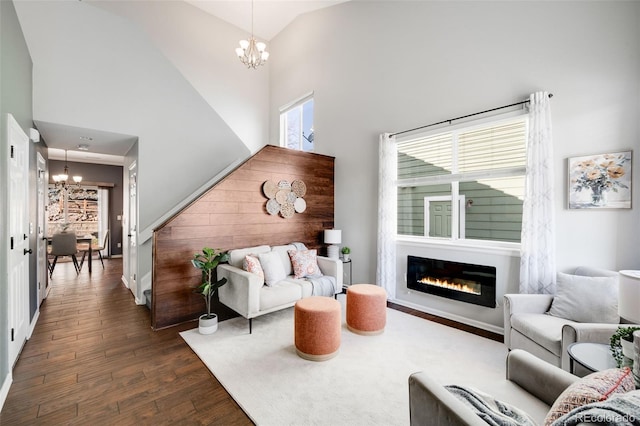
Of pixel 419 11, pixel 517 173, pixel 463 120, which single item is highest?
pixel 419 11

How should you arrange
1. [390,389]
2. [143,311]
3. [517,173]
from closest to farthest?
1. [390,389]
2. [517,173]
3. [143,311]

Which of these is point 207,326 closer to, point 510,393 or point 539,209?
point 510,393

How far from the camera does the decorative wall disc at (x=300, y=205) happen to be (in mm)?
4594

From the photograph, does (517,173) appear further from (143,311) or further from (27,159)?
(27,159)

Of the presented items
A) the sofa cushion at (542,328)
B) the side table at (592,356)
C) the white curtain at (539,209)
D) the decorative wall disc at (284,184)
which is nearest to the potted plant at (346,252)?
the decorative wall disc at (284,184)

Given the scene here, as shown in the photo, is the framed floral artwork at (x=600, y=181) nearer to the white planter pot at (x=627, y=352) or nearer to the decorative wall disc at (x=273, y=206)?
the white planter pot at (x=627, y=352)

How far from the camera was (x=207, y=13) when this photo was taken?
5469 millimetres

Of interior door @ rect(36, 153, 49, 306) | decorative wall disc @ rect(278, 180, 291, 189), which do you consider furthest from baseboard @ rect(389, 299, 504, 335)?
interior door @ rect(36, 153, 49, 306)

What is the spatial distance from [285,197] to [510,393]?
355 cm

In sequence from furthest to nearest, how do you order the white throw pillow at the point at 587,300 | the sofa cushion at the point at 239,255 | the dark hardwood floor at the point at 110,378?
the sofa cushion at the point at 239,255 < the white throw pillow at the point at 587,300 < the dark hardwood floor at the point at 110,378

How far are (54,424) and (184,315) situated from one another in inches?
64.9

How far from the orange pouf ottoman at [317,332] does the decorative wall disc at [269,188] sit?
2013 mm

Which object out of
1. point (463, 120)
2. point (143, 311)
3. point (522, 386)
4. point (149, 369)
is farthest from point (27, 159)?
point (463, 120)

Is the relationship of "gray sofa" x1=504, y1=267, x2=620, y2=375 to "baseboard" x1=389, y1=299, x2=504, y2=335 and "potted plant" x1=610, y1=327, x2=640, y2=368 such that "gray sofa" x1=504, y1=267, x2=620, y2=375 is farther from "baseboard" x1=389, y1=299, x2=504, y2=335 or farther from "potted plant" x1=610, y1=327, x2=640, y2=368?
"baseboard" x1=389, y1=299, x2=504, y2=335
